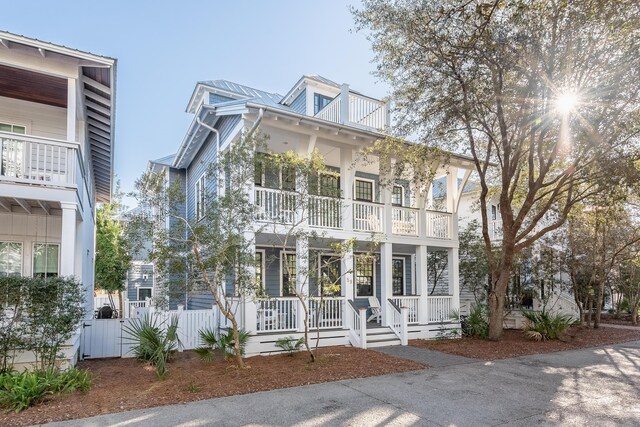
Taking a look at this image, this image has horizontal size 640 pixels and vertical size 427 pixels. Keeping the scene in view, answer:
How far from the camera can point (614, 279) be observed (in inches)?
810

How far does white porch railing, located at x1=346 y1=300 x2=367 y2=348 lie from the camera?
11.9 meters

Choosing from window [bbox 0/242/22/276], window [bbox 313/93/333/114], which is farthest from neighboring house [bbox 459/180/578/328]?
window [bbox 0/242/22/276]

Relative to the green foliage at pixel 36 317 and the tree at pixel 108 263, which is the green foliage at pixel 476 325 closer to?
the green foliage at pixel 36 317

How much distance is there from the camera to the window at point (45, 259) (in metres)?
11.2

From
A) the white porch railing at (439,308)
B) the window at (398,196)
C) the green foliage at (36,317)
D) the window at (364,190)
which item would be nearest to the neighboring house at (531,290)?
the white porch railing at (439,308)

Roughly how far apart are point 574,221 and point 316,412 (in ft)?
48.5

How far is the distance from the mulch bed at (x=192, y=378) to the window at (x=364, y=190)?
21.0 ft

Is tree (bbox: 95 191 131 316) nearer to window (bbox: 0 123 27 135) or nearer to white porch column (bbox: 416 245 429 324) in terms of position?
window (bbox: 0 123 27 135)

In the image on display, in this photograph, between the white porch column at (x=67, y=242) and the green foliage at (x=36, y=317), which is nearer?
the green foliage at (x=36, y=317)

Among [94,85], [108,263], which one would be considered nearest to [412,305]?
[94,85]

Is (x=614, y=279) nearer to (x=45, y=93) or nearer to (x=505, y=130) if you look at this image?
(x=505, y=130)

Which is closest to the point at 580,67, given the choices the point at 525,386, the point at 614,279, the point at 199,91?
the point at 525,386

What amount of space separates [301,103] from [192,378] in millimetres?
11927

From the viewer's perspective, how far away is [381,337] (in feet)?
41.3
